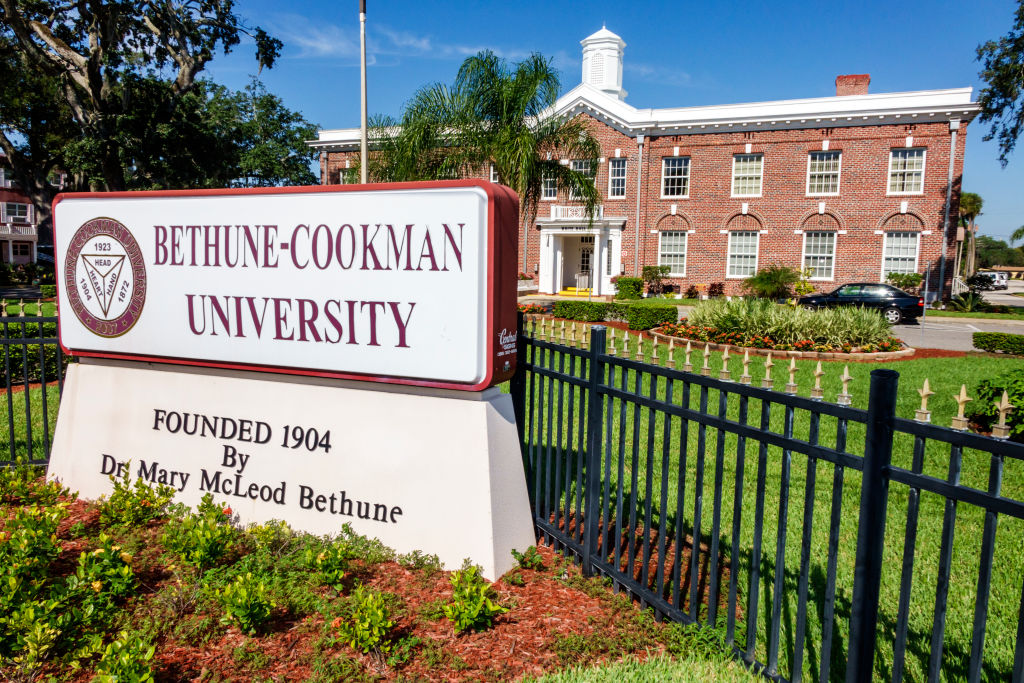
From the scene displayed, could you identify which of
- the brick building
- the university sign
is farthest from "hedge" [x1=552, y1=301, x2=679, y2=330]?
the university sign

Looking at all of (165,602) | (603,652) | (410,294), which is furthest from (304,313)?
(603,652)

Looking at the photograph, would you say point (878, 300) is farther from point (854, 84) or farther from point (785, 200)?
point (854, 84)

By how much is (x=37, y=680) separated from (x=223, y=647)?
78 centimetres

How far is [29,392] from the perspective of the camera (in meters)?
8.04

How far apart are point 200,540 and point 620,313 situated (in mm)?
17138

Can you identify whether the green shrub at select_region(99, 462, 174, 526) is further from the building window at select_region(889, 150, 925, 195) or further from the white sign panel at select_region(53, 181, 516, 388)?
the building window at select_region(889, 150, 925, 195)

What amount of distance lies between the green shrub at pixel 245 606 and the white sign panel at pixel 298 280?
4.89ft

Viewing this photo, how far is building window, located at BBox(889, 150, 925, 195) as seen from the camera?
1104 inches

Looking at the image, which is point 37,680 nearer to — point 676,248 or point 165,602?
point 165,602

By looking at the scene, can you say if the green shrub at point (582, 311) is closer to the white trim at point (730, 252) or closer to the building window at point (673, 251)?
the building window at point (673, 251)

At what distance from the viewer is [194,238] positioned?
189 inches

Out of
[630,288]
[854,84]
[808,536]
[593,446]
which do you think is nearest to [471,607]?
[593,446]

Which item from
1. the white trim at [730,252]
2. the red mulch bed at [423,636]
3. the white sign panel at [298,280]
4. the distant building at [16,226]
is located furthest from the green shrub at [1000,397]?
the distant building at [16,226]

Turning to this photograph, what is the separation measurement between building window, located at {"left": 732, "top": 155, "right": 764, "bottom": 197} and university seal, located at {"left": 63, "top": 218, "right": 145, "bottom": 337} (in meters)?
29.8
